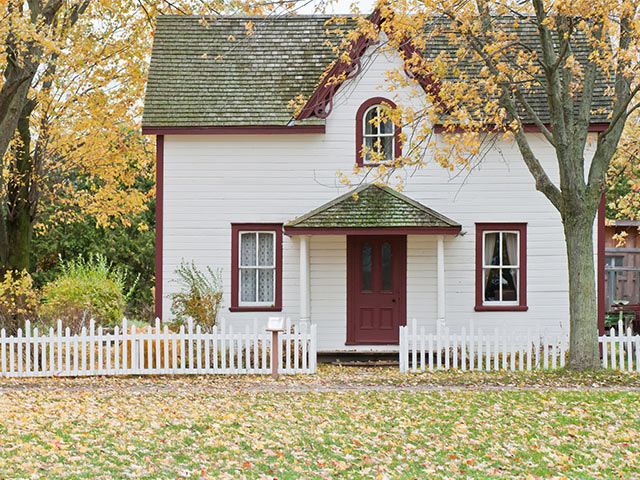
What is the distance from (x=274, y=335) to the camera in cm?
1524

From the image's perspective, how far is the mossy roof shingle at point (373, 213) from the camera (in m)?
17.6

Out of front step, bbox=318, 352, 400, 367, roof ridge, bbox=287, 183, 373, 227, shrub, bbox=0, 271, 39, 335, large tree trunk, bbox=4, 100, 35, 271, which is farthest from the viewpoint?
large tree trunk, bbox=4, 100, 35, 271

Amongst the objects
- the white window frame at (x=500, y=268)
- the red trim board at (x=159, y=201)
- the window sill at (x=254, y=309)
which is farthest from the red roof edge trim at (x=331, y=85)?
the white window frame at (x=500, y=268)

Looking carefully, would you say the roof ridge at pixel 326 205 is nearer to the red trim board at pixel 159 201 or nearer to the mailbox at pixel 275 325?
the red trim board at pixel 159 201

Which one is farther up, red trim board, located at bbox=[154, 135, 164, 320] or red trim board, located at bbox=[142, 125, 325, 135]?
red trim board, located at bbox=[142, 125, 325, 135]

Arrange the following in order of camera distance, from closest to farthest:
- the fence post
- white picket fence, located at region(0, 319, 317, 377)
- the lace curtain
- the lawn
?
the lawn
white picket fence, located at region(0, 319, 317, 377)
the fence post
the lace curtain

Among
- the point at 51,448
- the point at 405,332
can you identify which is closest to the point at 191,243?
the point at 405,332

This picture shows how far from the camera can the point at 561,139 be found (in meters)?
14.9

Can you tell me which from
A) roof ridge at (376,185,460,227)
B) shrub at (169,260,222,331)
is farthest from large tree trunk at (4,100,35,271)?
roof ridge at (376,185,460,227)

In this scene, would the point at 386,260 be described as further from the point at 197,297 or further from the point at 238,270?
the point at 197,297

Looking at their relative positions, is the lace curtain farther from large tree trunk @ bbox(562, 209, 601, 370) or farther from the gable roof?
large tree trunk @ bbox(562, 209, 601, 370)

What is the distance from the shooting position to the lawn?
27.0 ft

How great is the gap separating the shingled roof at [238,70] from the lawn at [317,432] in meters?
7.11

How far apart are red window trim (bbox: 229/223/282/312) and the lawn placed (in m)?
4.64
